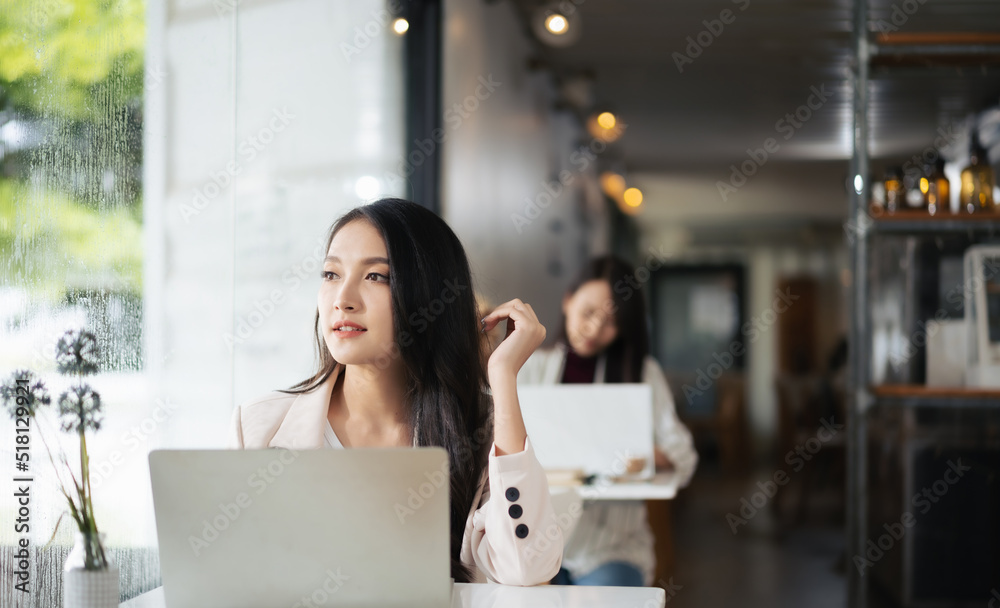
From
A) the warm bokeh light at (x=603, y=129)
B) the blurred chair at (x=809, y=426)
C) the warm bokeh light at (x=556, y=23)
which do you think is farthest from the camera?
the blurred chair at (x=809, y=426)

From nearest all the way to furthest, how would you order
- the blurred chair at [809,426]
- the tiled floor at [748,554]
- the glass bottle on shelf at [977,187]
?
the glass bottle on shelf at [977,187], the tiled floor at [748,554], the blurred chair at [809,426]

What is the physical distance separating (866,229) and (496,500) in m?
1.91

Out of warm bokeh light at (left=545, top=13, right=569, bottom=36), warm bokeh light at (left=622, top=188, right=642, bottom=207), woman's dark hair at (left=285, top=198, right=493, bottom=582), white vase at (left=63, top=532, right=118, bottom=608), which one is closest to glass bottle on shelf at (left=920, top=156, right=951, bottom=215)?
warm bokeh light at (left=545, top=13, right=569, bottom=36)

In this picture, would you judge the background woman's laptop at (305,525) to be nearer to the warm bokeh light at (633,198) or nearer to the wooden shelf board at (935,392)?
the wooden shelf board at (935,392)

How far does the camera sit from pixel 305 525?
1.02 metres

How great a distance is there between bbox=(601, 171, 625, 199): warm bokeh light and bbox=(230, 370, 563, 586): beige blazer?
18.3ft

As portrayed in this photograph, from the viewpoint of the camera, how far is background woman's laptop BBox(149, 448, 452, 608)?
1009 millimetres

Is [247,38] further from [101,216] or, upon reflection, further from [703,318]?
[703,318]

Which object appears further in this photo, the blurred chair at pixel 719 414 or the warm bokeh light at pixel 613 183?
the warm bokeh light at pixel 613 183

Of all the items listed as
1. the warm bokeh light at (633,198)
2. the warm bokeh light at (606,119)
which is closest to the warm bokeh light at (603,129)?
the warm bokeh light at (606,119)

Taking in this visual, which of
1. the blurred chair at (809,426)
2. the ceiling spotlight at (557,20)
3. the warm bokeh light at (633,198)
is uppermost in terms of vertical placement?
the ceiling spotlight at (557,20)

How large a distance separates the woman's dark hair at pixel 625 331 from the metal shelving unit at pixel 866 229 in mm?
861

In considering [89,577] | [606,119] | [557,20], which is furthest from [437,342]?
[606,119]

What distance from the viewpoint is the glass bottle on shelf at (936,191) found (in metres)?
2.79
